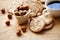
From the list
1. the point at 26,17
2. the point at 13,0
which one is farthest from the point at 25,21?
the point at 13,0

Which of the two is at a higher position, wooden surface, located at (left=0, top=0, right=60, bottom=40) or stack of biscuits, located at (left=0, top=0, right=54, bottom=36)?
stack of biscuits, located at (left=0, top=0, right=54, bottom=36)

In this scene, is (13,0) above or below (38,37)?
above

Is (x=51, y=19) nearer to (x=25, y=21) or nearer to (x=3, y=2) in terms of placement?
(x=25, y=21)

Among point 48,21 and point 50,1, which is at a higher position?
point 50,1

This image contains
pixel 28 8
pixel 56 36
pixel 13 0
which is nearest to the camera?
pixel 56 36

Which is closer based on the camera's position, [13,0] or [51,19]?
Answer: [51,19]

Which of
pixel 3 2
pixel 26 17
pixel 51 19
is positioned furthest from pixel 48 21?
pixel 3 2

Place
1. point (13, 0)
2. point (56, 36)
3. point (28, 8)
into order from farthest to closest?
point (13, 0)
point (28, 8)
point (56, 36)

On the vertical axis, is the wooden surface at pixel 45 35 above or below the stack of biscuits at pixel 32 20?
below

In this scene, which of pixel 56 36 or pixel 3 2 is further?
pixel 3 2
